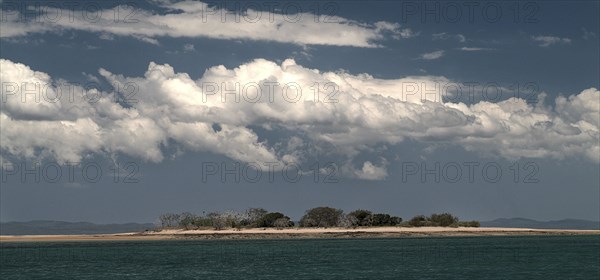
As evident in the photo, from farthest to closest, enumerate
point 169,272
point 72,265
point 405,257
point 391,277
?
point 405,257
point 72,265
point 169,272
point 391,277

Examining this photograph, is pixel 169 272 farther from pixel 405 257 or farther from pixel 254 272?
pixel 405 257

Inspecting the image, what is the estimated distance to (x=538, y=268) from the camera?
11069 cm

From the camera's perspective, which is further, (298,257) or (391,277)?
(298,257)

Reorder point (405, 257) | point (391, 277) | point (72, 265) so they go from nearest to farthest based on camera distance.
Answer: point (391, 277) → point (72, 265) → point (405, 257)

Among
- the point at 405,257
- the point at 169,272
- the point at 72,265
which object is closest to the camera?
the point at 169,272

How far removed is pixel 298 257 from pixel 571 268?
52.7 metres

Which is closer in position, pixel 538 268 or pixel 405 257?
pixel 538 268

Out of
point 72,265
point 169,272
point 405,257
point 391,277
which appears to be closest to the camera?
point 391,277

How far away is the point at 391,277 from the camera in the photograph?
97438 millimetres

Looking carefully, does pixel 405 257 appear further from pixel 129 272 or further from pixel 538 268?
pixel 129 272

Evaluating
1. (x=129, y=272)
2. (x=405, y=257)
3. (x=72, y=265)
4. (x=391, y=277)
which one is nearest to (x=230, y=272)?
(x=129, y=272)

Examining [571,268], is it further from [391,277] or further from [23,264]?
[23,264]

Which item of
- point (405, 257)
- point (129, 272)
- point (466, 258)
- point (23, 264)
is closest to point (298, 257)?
point (405, 257)

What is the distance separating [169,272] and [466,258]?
55.6 meters
